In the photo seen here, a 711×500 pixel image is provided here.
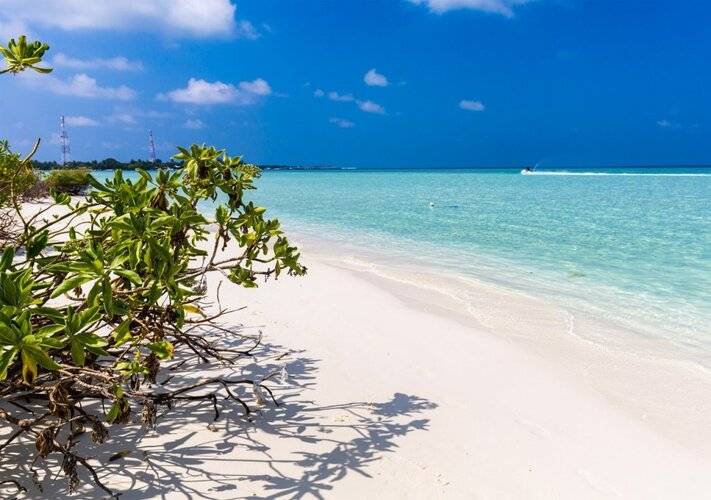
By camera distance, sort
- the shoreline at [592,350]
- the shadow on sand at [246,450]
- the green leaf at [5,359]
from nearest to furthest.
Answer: the green leaf at [5,359] < the shadow on sand at [246,450] < the shoreline at [592,350]

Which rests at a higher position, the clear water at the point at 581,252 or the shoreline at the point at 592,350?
the clear water at the point at 581,252

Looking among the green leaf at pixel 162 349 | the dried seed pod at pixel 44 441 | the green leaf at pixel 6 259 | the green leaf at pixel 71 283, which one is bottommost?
the dried seed pod at pixel 44 441

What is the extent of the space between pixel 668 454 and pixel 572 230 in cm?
1235

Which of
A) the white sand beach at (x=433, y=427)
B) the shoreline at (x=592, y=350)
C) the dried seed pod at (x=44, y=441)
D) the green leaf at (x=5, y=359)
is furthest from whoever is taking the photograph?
the shoreline at (x=592, y=350)

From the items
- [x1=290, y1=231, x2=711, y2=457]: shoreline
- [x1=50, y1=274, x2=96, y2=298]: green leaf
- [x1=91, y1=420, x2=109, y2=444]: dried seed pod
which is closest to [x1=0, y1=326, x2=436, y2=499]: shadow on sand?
[x1=91, y1=420, x2=109, y2=444]: dried seed pod

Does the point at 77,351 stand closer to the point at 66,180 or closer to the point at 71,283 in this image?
the point at 71,283

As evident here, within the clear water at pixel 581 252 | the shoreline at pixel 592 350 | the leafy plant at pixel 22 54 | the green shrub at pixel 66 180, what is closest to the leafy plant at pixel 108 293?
the leafy plant at pixel 22 54

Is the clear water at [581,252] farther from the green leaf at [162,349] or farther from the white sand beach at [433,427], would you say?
the green leaf at [162,349]

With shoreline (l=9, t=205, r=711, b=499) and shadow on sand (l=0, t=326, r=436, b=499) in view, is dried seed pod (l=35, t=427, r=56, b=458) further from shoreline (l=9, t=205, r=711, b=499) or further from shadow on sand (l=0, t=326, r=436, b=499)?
shoreline (l=9, t=205, r=711, b=499)

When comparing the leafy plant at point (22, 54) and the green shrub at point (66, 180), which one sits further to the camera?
the green shrub at point (66, 180)

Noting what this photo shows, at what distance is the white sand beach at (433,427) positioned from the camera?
2385 millimetres

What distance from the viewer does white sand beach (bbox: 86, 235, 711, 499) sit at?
2.38 m

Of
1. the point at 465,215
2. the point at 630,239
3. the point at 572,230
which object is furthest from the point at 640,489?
the point at 465,215

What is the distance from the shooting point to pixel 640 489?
251 centimetres
